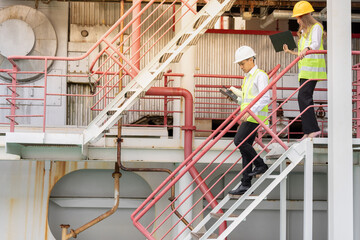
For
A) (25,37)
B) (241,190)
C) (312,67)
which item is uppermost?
(25,37)

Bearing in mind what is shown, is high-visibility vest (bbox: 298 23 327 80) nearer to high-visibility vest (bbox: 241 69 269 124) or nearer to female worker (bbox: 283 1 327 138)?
female worker (bbox: 283 1 327 138)

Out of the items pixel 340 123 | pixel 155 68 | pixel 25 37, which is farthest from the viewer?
pixel 25 37

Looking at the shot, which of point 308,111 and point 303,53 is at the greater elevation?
point 303,53

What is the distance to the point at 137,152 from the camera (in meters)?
7.44

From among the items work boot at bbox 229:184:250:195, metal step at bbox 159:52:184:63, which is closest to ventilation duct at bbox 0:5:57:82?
metal step at bbox 159:52:184:63

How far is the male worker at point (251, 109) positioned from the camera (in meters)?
5.61

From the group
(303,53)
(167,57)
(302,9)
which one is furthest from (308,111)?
(167,57)

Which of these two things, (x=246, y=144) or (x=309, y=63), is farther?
(x=309, y=63)

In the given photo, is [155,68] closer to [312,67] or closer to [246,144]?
[246,144]

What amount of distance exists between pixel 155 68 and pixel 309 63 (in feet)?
6.96

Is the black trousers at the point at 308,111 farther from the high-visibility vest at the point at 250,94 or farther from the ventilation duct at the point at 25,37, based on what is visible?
the ventilation duct at the point at 25,37

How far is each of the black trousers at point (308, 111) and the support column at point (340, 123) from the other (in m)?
0.45

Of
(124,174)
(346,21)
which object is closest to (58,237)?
(124,174)

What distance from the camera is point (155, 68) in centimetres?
664
